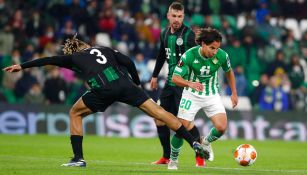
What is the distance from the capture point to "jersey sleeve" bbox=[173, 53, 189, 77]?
12.1 meters

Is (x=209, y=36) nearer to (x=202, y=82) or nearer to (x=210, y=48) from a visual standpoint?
(x=210, y=48)

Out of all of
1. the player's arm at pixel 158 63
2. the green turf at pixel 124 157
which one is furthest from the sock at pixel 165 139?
the player's arm at pixel 158 63

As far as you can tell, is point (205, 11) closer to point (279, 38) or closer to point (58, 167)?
point (279, 38)

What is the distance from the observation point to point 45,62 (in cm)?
1141

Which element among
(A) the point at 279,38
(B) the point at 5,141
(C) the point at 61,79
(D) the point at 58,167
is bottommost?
(D) the point at 58,167

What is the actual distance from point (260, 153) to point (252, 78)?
768 centimetres

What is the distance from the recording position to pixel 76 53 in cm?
1180

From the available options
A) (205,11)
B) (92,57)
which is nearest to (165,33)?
(92,57)

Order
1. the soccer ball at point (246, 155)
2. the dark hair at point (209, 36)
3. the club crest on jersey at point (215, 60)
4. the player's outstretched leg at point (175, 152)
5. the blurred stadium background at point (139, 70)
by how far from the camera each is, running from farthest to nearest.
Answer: the blurred stadium background at point (139, 70)
the club crest on jersey at point (215, 60)
the player's outstretched leg at point (175, 152)
the soccer ball at point (246, 155)
the dark hair at point (209, 36)

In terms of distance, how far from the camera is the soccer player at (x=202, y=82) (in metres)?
12.1

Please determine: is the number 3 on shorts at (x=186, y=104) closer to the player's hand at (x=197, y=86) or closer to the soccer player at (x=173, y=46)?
the player's hand at (x=197, y=86)

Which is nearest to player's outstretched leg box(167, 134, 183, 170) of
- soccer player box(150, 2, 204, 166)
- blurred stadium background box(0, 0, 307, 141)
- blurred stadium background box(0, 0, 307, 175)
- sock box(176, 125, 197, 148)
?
soccer player box(150, 2, 204, 166)

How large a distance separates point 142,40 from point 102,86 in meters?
13.2

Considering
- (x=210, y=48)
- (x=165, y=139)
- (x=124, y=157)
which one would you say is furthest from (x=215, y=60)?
(x=124, y=157)
